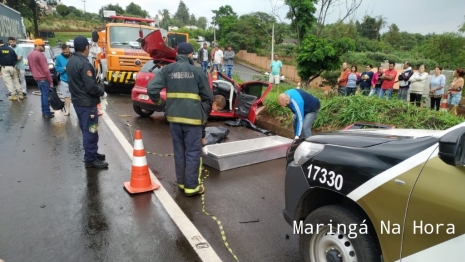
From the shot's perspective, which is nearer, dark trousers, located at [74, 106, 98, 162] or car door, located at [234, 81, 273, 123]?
dark trousers, located at [74, 106, 98, 162]

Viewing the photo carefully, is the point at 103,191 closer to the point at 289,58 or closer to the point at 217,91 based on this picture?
the point at 217,91

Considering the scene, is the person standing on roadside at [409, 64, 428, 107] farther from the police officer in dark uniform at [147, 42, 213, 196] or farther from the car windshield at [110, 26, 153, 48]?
the car windshield at [110, 26, 153, 48]

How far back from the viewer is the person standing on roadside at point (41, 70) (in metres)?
8.02

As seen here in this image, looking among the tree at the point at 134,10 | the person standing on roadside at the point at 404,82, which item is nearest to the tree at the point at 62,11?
the tree at the point at 134,10

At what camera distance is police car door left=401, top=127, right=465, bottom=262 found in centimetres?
176

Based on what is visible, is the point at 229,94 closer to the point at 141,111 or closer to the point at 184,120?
the point at 141,111

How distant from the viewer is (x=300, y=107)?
541cm

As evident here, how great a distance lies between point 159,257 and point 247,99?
584 centimetres

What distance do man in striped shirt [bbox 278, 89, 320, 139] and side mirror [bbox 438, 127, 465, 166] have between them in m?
3.39

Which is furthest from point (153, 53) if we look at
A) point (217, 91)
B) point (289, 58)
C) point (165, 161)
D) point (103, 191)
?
point (289, 58)

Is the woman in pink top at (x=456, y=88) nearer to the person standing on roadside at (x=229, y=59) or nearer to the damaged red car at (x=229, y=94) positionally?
the damaged red car at (x=229, y=94)

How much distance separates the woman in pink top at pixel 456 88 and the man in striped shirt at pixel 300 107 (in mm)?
6108

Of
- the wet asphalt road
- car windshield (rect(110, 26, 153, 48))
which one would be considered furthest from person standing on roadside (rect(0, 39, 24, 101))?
the wet asphalt road

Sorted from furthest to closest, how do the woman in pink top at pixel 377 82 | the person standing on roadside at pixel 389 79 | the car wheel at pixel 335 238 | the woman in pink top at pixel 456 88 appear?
the woman in pink top at pixel 377 82
the person standing on roadside at pixel 389 79
the woman in pink top at pixel 456 88
the car wheel at pixel 335 238
